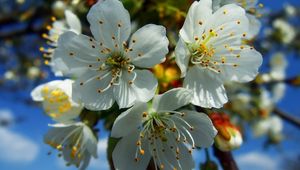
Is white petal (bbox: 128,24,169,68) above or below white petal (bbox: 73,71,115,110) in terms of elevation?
above

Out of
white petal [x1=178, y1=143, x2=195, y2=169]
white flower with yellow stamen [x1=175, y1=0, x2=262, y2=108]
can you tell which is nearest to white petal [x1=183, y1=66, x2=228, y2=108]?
white flower with yellow stamen [x1=175, y1=0, x2=262, y2=108]

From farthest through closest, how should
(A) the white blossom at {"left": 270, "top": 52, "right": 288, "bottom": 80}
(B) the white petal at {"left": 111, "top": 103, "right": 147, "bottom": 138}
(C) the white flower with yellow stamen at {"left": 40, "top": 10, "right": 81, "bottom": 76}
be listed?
(A) the white blossom at {"left": 270, "top": 52, "right": 288, "bottom": 80} → (C) the white flower with yellow stamen at {"left": 40, "top": 10, "right": 81, "bottom": 76} → (B) the white petal at {"left": 111, "top": 103, "right": 147, "bottom": 138}

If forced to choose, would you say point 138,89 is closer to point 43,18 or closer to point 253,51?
point 253,51

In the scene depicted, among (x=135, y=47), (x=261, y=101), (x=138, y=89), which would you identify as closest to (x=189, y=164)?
(x=138, y=89)

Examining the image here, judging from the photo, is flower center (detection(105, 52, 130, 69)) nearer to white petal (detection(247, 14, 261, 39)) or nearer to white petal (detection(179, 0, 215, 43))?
white petal (detection(179, 0, 215, 43))

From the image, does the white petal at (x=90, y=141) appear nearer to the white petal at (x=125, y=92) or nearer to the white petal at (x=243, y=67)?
the white petal at (x=125, y=92)

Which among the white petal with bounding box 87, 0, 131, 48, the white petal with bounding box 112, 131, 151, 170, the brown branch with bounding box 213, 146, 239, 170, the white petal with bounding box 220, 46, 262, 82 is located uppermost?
the white petal with bounding box 87, 0, 131, 48

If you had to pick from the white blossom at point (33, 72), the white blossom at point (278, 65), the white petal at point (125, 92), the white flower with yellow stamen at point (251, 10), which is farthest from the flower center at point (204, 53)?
the white blossom at point (278, 65)

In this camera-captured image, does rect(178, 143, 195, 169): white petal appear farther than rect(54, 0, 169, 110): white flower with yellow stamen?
Yes

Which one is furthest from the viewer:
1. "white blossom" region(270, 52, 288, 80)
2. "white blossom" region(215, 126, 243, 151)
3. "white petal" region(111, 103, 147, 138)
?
"white blossom" region(270, 52, 288, 80)
